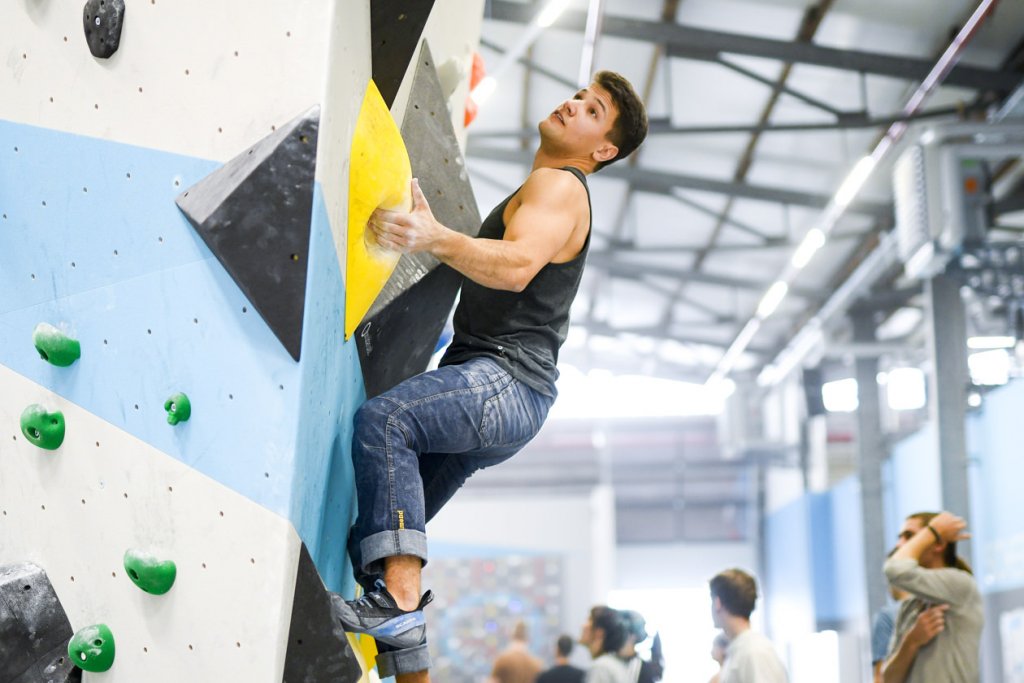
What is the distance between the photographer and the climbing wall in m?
1.99

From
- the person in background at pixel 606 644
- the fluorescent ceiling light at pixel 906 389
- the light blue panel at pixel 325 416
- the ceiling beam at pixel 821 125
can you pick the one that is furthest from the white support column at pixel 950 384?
the fluorescent ceiling light at pixel 906 389

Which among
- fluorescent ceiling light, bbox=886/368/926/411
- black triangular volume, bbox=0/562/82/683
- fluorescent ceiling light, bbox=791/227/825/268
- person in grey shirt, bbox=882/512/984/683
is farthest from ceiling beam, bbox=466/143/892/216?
black triangular volume, bbox=0/562/82/683

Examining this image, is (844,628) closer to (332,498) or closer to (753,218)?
(753,218)

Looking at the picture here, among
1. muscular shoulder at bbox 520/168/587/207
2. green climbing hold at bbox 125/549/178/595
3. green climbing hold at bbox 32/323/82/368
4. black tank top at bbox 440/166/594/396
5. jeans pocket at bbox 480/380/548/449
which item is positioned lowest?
green climbing hold at bbox 125/549/178/595

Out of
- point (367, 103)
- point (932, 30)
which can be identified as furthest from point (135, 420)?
point (932, 30)

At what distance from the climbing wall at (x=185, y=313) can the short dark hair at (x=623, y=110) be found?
717 mm

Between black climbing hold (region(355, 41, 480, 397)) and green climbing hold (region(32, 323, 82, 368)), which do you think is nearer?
green climbing hold (region(32, 323, 82, 368))

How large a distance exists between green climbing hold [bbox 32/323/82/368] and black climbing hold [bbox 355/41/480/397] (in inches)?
23.1

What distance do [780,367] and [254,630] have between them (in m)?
15.5

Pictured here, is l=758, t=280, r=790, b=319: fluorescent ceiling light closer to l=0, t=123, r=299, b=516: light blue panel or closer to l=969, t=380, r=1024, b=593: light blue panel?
l=969, t=380, r=1024, b=593: light blue panel

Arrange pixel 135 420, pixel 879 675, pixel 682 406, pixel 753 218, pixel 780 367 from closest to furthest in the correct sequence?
1. pixel 135 420
2. pixel 879 675
3. pixel 753 218
4. pixel 780 367
5. pixel 682 406

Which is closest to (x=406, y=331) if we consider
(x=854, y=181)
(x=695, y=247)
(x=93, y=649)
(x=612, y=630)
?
(x=93, y=649)

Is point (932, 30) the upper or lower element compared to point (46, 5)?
upper

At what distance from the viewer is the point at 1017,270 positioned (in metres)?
8.77
